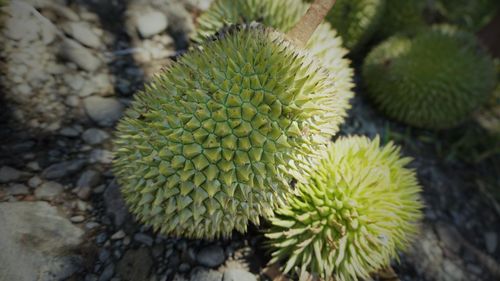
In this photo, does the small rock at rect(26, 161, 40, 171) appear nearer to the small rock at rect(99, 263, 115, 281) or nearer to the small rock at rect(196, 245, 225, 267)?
the small rock at rect(99, 263, 115, 281)

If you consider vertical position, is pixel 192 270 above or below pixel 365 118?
below

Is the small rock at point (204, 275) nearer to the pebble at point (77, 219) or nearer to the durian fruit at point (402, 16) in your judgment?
the pebble at point (77, 219)

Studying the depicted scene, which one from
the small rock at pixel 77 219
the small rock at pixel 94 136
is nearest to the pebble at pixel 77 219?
the small rock at pixel 77 219

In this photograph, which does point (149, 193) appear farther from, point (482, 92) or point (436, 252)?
point (482, 92)

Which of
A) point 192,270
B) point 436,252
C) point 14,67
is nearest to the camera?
point 192,270

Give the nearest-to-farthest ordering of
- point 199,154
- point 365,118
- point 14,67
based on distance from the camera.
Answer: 1. point 199,154
2. point 14,67
3. point 365,118

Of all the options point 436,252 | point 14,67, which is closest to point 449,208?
point 436,252
